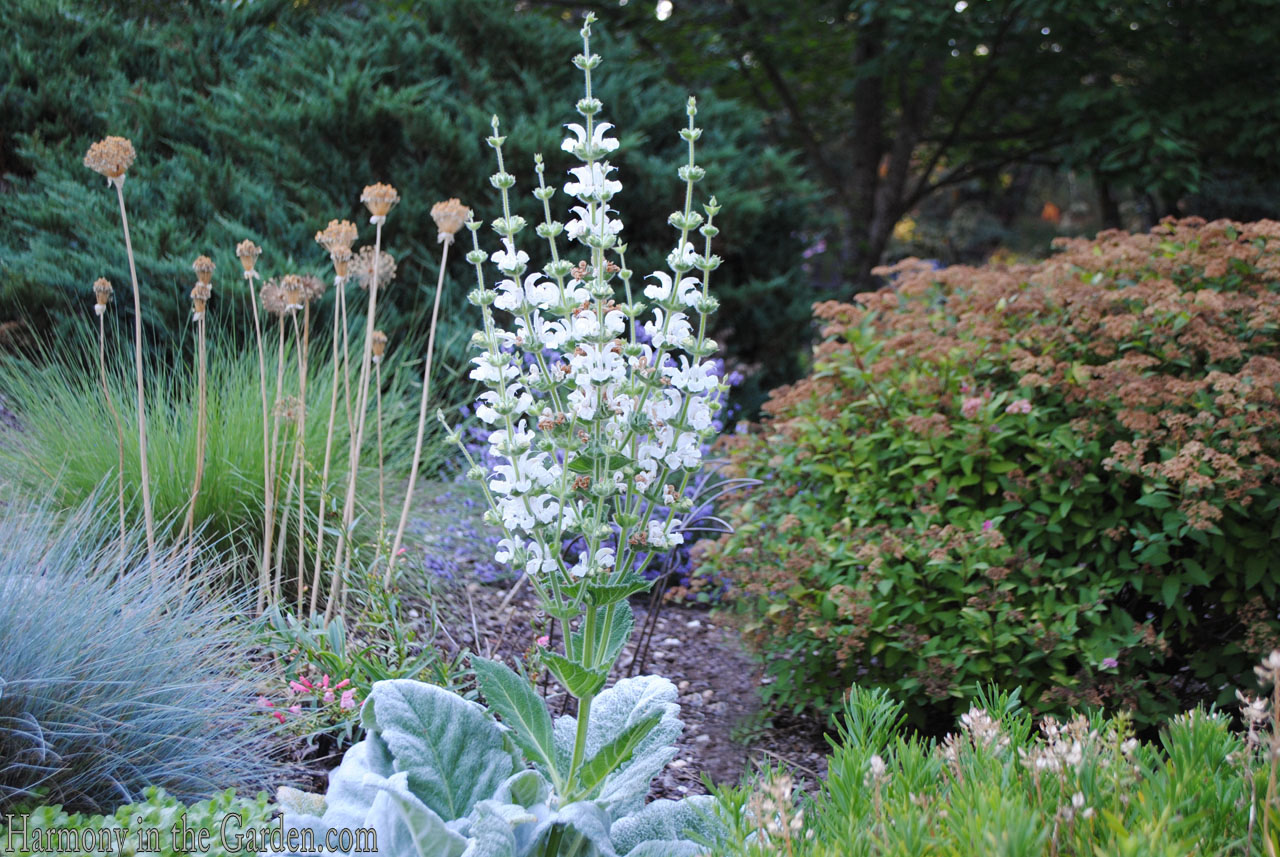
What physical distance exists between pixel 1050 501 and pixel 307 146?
4.32 metres

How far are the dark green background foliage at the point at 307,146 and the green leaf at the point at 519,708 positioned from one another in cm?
313

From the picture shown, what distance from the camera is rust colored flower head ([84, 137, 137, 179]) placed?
2.68m

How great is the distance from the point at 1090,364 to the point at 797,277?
3.50 metres

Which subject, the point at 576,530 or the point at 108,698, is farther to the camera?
the point at 108,698

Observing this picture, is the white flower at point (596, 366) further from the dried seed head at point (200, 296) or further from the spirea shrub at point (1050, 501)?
the dried seed head at point (200, 296)

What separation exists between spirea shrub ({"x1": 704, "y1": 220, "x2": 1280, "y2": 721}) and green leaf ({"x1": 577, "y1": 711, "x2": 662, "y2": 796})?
3.66 ft

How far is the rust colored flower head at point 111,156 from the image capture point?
2680 millimetres

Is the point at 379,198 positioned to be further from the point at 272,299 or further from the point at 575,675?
the point at 575,675

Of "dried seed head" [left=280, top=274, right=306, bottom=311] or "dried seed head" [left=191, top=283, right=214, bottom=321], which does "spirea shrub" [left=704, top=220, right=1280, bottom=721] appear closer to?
"dried seed head" [left=280, top=274, right=306, bottom=311]

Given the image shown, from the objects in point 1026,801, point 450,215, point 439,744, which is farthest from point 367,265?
point 1026,801

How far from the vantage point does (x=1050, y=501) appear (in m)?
2.96

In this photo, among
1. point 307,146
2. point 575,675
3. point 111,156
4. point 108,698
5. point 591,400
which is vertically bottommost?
point 108,698

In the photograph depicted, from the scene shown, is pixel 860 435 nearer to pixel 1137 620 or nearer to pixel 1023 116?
pixel 1137 620

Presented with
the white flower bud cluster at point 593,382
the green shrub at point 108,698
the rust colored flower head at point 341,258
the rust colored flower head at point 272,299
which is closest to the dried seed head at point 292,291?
the rust colored flower head at point 341,258
